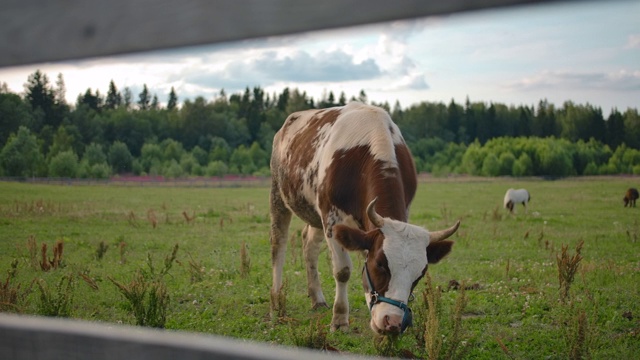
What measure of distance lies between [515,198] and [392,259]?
Result: 2423 millimetres

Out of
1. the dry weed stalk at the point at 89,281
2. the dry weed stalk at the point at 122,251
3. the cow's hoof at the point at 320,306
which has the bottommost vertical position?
the cow's hoof at the point at 320,306

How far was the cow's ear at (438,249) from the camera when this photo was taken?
4.51 m

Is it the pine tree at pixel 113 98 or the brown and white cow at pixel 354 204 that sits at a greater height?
the pine tree at pixel 113 98

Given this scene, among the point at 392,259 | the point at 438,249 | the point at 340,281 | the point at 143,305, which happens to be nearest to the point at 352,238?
the point at 392,259

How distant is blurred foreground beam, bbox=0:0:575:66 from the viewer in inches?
48.4

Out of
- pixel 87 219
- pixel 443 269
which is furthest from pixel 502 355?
pixel 87 219

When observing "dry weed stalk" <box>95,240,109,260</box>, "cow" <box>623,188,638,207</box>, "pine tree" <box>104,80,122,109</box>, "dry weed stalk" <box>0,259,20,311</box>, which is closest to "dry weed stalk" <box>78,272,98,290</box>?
"dry weed stalk" <box>95,240,109,260</box>

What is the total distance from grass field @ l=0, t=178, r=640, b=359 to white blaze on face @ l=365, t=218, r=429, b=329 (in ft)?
0.81

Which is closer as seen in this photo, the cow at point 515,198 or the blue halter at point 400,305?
the blue halter at point 400,305

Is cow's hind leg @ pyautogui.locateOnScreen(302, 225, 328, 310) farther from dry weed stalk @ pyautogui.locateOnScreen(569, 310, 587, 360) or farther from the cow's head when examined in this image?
dry weed stalk @ pyautogui.locateOnScreen(569, 310, 587, 360)

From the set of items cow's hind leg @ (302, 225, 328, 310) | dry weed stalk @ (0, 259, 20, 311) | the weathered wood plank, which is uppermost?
the weathered wood plank

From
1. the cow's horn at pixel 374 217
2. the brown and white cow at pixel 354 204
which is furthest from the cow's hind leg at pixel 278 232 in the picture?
the cow's horn at pixel 374 217

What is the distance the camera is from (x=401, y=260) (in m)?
4.34

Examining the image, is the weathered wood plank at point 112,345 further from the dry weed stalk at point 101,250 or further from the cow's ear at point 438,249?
the dry weed stalk at point 101,250
